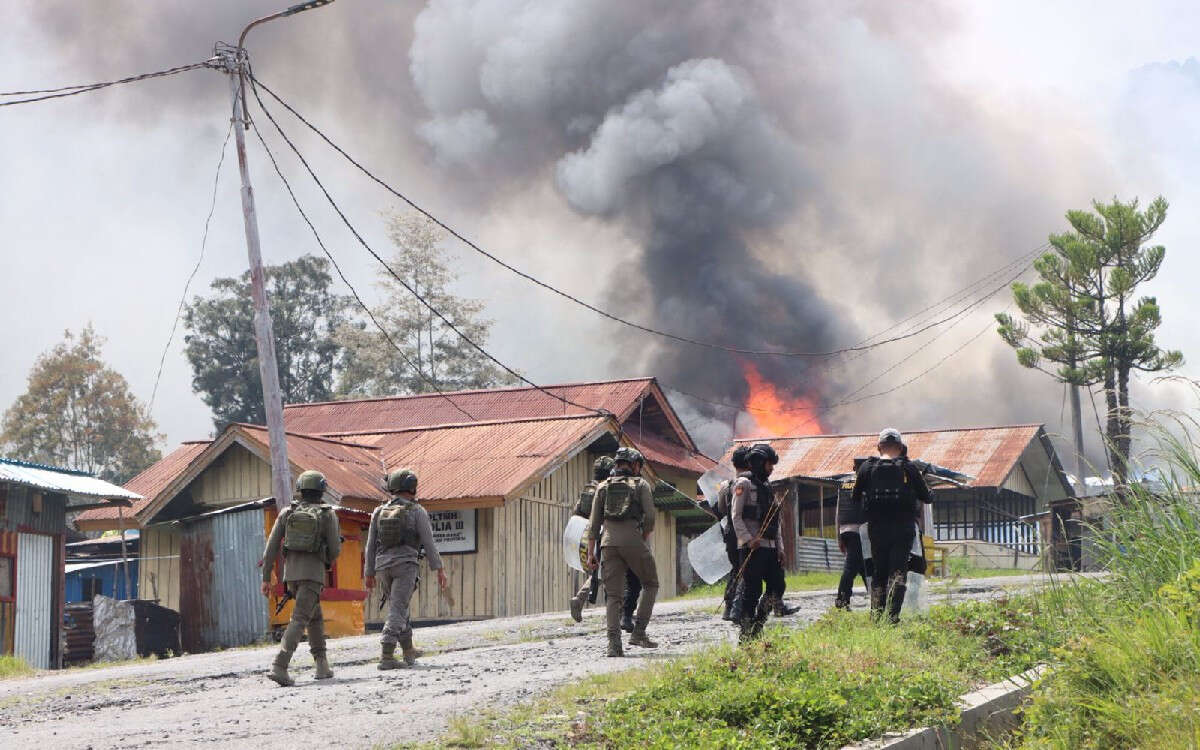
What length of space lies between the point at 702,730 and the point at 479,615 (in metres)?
19.7

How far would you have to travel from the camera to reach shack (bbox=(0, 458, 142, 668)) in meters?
22.1

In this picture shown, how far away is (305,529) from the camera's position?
11828 millimetres

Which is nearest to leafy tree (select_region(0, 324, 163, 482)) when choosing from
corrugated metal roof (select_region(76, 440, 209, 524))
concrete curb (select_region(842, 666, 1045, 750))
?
corrugated metal roof (select_region(76, 440, 209, 524))

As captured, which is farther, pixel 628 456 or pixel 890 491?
pixel 628 456

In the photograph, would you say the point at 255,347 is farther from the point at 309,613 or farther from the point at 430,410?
the point at 309,613

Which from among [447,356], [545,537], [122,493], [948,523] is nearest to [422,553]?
[122,493]

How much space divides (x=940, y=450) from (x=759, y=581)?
30.6 meters

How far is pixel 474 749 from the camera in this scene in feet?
23.6

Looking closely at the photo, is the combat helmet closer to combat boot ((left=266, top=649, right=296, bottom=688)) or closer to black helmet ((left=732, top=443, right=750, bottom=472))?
black helmet ((left=732, top=443, right=750, bottom=472))

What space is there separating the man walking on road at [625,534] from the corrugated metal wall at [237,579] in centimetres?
1143

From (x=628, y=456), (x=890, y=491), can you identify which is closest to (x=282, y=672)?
(x=628, y=456)

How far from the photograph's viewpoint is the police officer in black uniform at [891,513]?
11.4 metres

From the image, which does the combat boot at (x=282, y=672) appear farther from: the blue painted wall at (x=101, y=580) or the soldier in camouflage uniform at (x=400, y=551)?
the blue painted wall at (x=101, y=580)

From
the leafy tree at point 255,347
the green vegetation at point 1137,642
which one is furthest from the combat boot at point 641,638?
the leafy tree at point 255,347
